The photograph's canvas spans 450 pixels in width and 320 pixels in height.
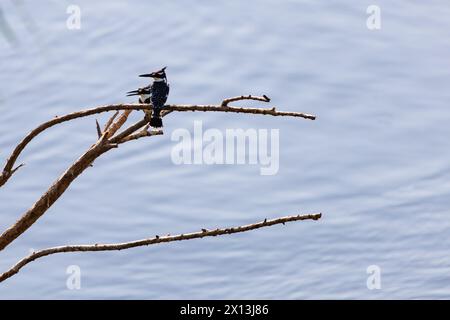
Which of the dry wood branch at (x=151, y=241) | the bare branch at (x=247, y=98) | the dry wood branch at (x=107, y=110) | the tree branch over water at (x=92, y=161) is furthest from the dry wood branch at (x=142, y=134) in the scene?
the dry wood branch at (x=151, y=241)

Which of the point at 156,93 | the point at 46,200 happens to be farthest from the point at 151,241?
the point at 156,93

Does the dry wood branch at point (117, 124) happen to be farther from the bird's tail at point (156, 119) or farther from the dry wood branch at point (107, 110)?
the dry wood branch at point (107, 110)

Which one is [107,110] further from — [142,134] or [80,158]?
[142,134]

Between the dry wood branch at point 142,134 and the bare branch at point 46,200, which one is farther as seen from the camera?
the dry wood branch at point 142,134

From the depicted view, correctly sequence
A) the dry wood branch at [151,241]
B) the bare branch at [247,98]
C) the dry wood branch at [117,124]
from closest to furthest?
the dry wood branch at [151,241] < the bare branch at [247,98] < the dry wood branch at [117,124]

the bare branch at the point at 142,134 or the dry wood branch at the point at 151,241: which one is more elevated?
the bare branch at the point at 142,134

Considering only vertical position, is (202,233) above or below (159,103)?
below

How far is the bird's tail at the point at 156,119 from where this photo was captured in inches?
104

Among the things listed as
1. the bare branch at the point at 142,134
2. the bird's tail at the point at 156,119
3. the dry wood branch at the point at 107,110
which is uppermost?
the bird's tail at the point at 156,119

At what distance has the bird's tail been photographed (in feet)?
8.69
